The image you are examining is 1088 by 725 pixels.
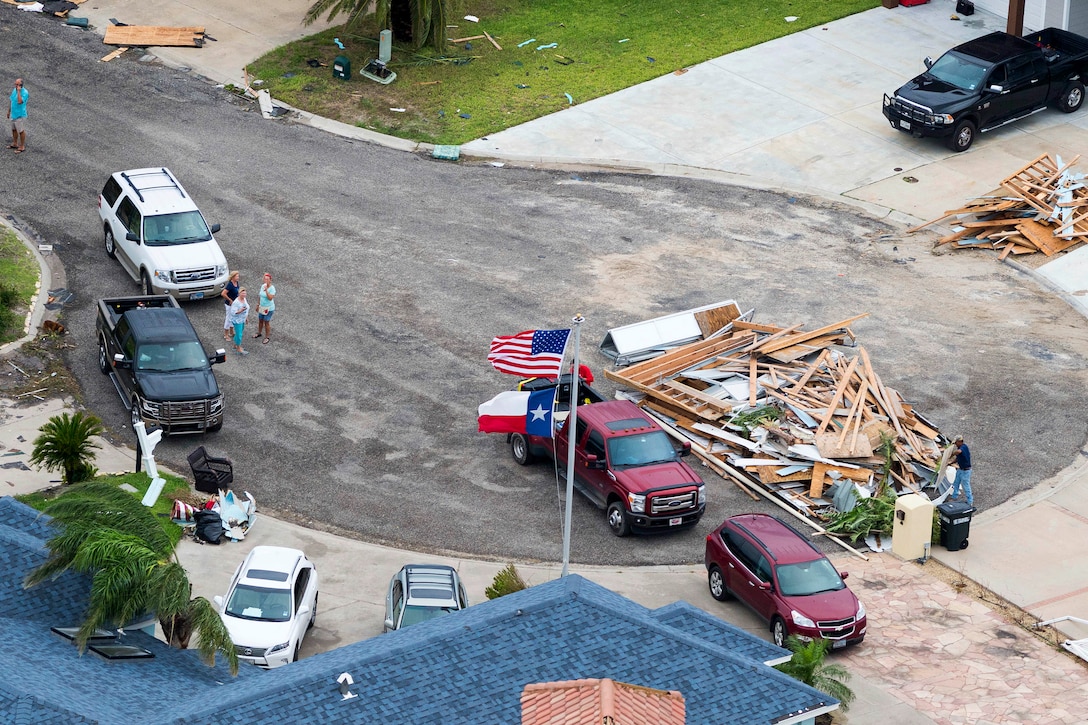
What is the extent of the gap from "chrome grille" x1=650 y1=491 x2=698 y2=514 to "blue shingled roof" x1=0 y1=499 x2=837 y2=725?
7765 millimetres

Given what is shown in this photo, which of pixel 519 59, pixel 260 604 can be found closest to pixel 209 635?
pixel 260 604

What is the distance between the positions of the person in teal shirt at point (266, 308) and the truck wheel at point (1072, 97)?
23647 millimetres

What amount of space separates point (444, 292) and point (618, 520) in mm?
9150

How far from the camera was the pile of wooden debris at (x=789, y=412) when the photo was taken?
84.8 feet

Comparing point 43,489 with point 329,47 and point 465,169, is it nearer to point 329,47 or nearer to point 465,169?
point 465,169

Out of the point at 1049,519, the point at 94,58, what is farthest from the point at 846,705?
the point at 94,58

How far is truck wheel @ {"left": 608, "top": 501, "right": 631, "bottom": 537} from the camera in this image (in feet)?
81.1

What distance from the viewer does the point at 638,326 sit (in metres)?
29.7

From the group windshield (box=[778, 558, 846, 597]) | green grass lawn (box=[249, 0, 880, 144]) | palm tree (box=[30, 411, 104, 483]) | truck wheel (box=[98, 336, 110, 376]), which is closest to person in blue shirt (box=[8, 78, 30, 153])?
green grass lawn (box=[249, 0, 880, 144])

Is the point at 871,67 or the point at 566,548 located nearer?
the point at 566,548

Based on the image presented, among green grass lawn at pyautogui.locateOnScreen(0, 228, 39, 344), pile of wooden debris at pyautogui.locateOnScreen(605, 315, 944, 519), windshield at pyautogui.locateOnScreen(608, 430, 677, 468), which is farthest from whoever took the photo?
green grass lawn at pyautogui.locateOnScreen(0, 228, 39, 344)

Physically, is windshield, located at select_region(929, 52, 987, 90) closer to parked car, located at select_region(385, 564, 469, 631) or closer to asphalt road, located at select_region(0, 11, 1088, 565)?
asphalt road, located at select_region(0, 11, 1088, 565)

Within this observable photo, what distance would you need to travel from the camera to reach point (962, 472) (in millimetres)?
25312

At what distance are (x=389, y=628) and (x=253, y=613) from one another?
78.9 inches
